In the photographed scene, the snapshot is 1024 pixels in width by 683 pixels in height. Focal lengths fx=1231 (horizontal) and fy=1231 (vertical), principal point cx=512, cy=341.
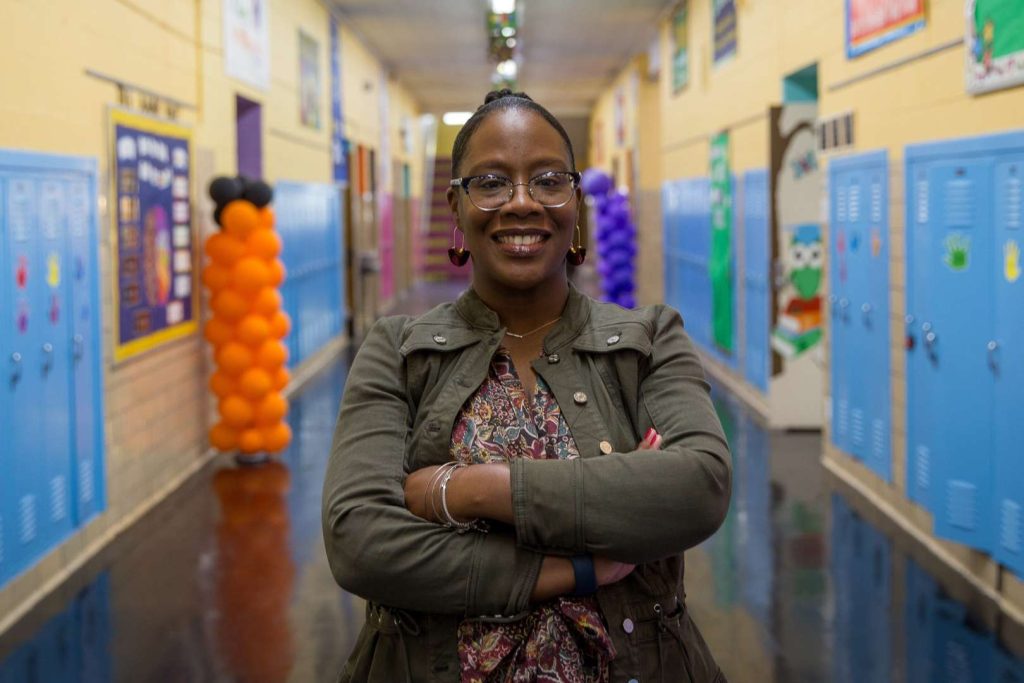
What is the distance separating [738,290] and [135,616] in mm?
6109

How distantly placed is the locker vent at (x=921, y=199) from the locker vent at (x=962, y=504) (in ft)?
3.49

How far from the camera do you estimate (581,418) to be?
148 cm

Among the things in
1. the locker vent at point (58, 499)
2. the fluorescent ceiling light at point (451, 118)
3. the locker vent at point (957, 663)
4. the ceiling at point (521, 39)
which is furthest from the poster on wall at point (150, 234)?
the fluorescent ceiling light at point (451, 118)

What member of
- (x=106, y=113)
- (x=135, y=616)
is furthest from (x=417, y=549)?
(x=106, y=113)

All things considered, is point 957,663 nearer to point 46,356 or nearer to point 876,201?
point 876,201

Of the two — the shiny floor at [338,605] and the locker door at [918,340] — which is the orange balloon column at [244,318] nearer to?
the shiny floor at [338,605]

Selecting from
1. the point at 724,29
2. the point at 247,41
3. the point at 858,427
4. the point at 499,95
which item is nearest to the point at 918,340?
the point at 858,427

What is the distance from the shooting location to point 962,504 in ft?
14.9

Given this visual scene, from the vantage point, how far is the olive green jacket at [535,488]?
1397mm

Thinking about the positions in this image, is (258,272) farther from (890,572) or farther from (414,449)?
(414,449)

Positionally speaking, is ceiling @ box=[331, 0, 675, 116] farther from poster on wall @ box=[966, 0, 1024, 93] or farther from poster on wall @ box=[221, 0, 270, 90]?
poster on wall @ box=[966, 0, 1024, 93]

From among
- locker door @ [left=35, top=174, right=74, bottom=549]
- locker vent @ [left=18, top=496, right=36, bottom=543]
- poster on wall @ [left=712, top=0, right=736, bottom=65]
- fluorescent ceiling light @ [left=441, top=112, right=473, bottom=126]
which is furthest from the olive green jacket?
fluorescent ceiling light @ [left=441, top=112, right=473, bottom=126]

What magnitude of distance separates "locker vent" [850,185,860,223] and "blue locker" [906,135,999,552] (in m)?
0.93

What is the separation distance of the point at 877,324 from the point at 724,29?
4.81 meters
